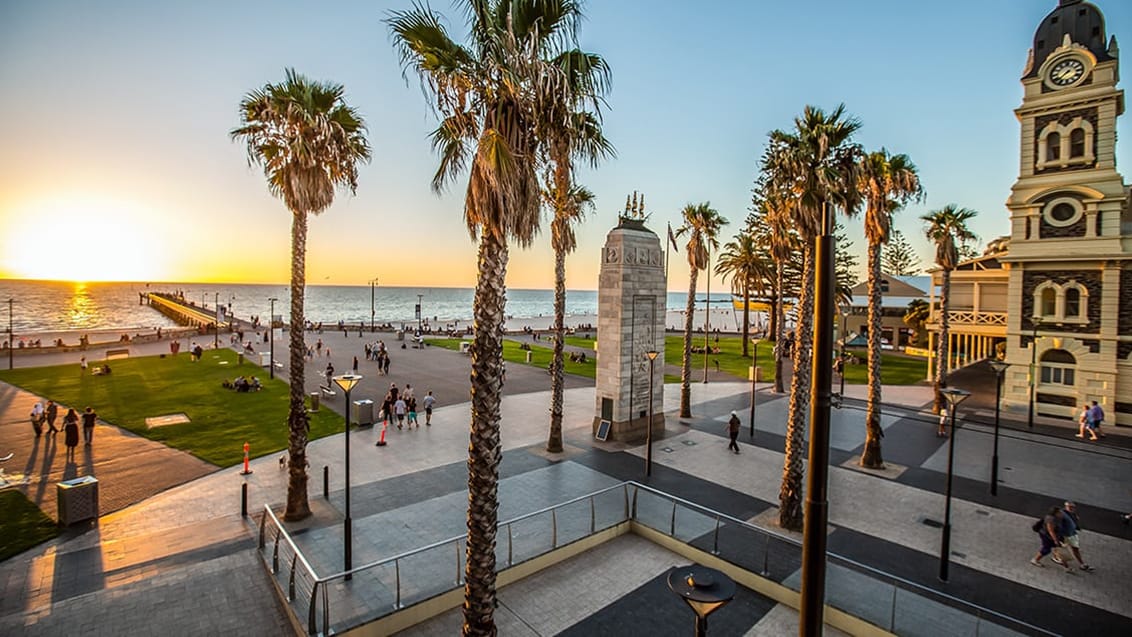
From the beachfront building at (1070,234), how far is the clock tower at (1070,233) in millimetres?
37

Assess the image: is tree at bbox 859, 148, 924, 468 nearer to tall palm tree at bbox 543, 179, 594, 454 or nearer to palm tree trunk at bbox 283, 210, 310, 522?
tall palm tree at bbox 543, 179, 594, 454

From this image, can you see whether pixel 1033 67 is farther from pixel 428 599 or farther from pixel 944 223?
pixel 428 599

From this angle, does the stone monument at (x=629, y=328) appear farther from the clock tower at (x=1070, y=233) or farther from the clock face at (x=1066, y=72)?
the clock face at (x=1066, y=72)

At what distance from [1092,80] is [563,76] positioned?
29496 mm

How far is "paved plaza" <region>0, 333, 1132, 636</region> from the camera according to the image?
9250 mm

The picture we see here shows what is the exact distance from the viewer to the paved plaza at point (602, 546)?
9.25 meters

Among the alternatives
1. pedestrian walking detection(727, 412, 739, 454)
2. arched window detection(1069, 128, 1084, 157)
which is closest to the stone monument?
pedestrian walking detection(727, 412, 739, 454)

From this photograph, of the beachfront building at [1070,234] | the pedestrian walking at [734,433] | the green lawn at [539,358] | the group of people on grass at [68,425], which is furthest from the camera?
the green lawn at [539,358]

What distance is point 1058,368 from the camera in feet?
80.5

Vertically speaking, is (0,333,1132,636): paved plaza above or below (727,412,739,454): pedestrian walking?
below

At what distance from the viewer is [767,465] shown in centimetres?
1800

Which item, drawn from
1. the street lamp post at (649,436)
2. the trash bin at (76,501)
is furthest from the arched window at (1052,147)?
the trash bin at (76,501)

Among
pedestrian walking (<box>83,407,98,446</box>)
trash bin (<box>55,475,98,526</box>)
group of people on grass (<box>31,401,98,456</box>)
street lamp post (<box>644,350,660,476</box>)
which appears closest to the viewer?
trash bin (<box>55,475,98,526</box>)

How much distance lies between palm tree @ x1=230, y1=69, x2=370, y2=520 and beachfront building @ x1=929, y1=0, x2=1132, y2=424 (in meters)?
30.2
